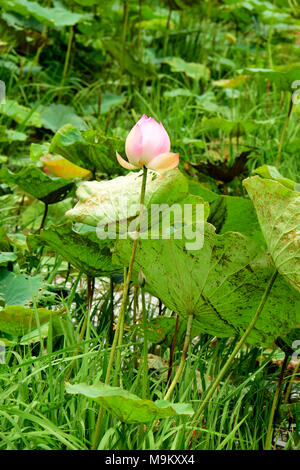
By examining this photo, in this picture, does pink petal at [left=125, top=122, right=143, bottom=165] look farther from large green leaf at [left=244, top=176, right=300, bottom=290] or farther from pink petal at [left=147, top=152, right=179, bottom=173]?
large green leaf at [left=244, top=176, right=300, bottom=290]

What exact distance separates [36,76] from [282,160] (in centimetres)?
132

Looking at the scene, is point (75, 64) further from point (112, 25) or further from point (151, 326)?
point (151, 326)

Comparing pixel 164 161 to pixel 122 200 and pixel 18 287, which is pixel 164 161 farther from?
pixel 18 287

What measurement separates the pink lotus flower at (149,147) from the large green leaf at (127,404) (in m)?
0.29

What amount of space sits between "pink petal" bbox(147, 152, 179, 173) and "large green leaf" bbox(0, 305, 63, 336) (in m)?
0.38

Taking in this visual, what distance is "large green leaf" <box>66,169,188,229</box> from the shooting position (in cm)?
101

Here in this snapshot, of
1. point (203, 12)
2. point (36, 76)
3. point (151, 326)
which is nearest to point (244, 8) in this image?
point (203, 12)

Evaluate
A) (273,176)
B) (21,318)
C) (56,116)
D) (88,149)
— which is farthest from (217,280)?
(56,116)

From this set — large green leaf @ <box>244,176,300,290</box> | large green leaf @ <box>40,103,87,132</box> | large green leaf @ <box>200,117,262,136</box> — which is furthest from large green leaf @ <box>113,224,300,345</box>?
large green leaf @ <box>40,103,87,132</box>

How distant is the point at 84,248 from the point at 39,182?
39 centimetres

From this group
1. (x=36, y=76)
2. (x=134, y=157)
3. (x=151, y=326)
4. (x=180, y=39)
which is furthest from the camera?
(x=180, y=39)

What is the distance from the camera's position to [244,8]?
348 centimetres

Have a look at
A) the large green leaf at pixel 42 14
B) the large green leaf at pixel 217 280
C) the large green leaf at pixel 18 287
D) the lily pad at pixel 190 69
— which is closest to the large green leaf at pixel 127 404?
the large green leaf at pixel 217 280

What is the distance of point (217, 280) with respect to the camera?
961mm
